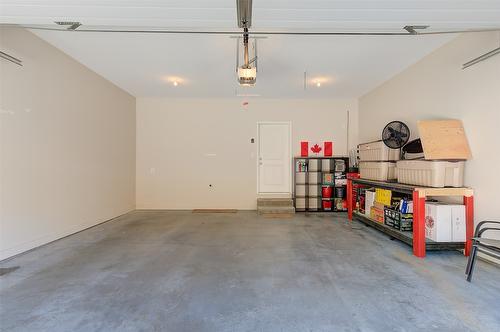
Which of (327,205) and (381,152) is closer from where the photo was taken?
(381,152)

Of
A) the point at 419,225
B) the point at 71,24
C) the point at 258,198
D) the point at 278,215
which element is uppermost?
the point at 71,24

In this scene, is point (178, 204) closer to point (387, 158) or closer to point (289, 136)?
point (289, 136)

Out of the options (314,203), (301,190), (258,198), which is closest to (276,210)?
(258,198)

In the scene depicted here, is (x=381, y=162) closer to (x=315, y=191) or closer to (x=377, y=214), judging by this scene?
(x=377, y=214)

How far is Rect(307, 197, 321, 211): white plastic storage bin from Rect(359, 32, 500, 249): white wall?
8.57 ft

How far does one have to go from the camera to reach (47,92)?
11.5ft

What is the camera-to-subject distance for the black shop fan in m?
3.91

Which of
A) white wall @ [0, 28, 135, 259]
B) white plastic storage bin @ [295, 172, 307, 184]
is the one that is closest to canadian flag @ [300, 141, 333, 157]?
white plastic storage bin @ [295, 172, 307, 184]

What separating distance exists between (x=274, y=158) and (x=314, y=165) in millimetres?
1019

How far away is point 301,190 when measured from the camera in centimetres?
606

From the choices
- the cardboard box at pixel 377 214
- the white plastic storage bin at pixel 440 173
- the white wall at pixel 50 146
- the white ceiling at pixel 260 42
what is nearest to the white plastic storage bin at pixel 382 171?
the cardboard box at pixel 377 214

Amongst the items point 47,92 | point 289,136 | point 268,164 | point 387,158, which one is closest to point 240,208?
point 268,164

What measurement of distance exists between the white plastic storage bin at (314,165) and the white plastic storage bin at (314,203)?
0.72 metres

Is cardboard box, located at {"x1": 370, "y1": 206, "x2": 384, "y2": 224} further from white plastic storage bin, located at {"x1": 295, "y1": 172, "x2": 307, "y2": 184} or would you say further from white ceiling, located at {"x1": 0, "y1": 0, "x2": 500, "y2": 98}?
white ceiling, located at {"x1": 0, "y1": 0, "x2": 500, "y2": 98}
